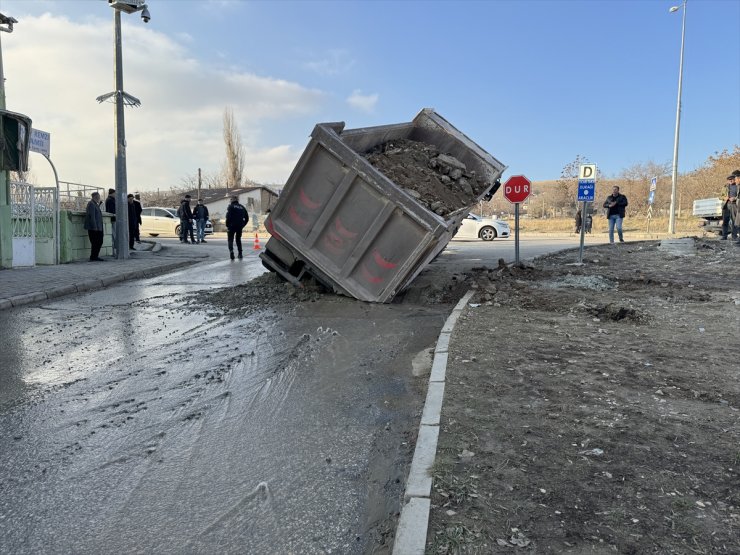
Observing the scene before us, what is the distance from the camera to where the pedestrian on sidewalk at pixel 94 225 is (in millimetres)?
14008

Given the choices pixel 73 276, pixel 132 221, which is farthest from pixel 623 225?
pixel 73 276

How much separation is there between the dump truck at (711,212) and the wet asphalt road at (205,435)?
63.4 feet

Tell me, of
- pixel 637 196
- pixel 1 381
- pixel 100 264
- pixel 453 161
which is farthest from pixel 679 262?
pixel 637 196

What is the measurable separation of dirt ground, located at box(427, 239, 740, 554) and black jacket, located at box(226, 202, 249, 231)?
889 centimetres

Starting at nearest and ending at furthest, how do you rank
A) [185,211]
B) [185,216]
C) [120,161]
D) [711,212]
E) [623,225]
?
[120,161], [711,212], [185,211], [185,216], [623,225]

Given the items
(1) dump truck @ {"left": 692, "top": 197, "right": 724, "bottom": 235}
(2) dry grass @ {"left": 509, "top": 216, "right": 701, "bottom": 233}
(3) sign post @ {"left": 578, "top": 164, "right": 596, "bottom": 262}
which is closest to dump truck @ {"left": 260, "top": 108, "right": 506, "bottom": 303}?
(3) sign post @ {"left": 578, "top": 164, "right": 596, "bottom": 262}

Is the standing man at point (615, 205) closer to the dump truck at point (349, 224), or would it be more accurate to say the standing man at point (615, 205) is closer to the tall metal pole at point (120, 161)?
the dump truck at point (349, 224)

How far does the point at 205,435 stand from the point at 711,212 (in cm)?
2322

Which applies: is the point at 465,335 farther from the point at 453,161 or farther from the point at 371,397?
the point at 453,161

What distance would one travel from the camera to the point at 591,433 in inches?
136

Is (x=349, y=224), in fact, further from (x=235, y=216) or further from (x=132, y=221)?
(x=132, y=221)

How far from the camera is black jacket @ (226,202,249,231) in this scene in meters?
14.1

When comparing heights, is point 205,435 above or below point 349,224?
below

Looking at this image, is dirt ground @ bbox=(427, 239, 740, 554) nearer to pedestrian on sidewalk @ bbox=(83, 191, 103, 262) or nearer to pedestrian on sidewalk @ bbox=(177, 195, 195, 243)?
pedestrian on sidewalk @ bbox=(83, 191, 103, 262)
